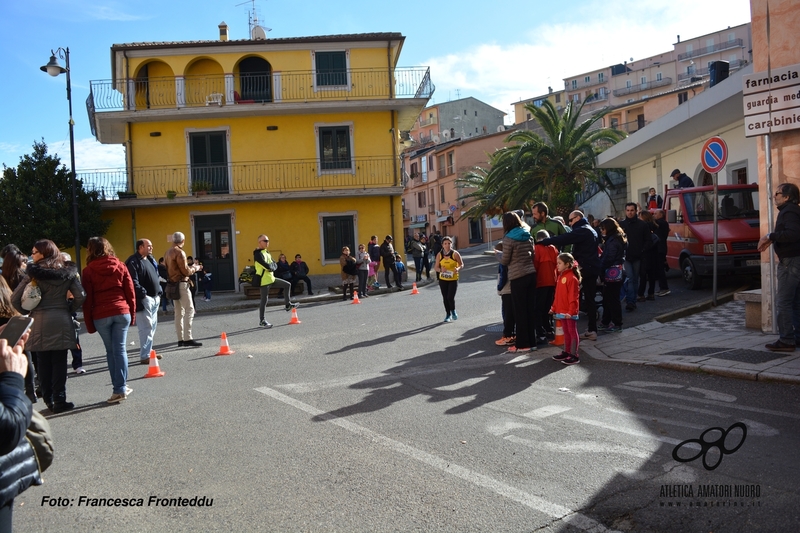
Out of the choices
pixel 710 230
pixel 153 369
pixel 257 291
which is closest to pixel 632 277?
pixel 710 230

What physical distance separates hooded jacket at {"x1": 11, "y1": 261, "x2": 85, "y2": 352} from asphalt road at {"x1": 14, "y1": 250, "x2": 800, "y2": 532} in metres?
0.82

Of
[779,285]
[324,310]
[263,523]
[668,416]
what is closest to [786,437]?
[668,416]

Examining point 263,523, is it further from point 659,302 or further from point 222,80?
point 222,80

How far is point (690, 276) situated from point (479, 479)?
11.2 m

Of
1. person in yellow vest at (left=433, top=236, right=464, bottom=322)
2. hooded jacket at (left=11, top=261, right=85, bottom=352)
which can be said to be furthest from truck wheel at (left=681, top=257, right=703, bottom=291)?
hooded jacket at (left=11, top=261, right=85, bottom=352)

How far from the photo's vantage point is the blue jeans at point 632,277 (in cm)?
1184

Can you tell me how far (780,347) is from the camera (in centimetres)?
760

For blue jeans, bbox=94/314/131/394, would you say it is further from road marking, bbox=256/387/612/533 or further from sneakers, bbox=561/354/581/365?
sneakers, bbox=561/354/581/365

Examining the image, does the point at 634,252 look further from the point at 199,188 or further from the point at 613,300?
the point at 199,188

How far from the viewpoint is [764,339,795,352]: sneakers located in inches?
297

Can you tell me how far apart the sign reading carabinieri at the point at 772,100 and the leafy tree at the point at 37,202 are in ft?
70.5

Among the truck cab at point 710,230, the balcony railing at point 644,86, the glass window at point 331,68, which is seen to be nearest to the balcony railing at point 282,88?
the glass window at point 331,68

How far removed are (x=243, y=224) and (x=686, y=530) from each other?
79.6 feet

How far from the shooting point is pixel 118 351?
7422 mm
